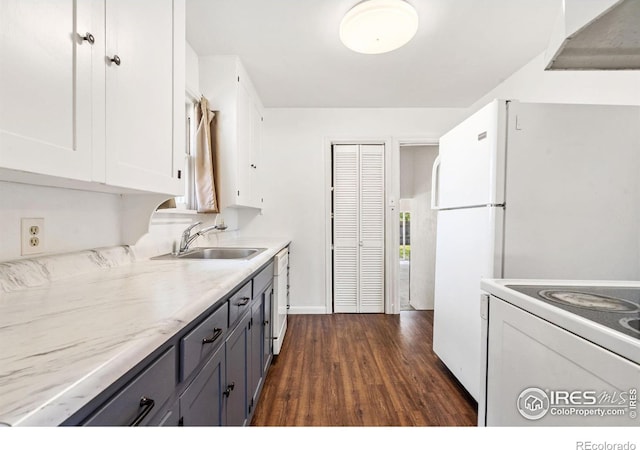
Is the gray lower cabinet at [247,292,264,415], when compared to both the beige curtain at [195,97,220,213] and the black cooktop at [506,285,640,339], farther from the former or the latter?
the black cooktop at [506,285,640,339]

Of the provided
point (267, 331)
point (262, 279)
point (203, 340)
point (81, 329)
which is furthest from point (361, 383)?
point (81, 329)

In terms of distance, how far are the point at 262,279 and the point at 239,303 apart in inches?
19.8

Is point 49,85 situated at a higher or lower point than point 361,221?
higher

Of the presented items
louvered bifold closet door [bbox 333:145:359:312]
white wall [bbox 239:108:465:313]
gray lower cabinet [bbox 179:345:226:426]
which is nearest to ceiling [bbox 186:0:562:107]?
white wall [bbox 239:108:465:313]

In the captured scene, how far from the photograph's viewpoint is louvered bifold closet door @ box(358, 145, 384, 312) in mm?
3389

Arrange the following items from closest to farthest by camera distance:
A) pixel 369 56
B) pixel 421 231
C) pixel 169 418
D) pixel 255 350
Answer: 1. pixel 169 418
2. pixel 255 350
3. pixel 369 56
4. pixel 421 231

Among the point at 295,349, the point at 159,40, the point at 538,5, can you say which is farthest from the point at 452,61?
the point at 295,349

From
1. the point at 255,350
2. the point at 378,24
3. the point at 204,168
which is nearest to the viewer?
the point at 255,350

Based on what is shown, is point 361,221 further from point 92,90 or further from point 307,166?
point 92,90

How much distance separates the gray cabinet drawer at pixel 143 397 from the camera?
492 mm

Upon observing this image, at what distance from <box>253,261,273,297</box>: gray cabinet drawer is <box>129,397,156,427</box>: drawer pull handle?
94 centimetres

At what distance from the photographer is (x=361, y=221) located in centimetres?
340

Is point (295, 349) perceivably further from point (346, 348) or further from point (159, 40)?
point (159, 40)

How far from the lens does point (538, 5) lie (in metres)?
1.75
